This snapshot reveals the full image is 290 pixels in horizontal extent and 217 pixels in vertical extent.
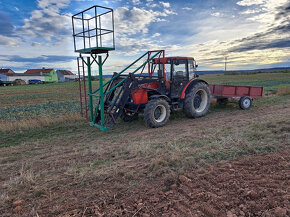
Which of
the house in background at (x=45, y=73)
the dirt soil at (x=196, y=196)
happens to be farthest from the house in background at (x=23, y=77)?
the dirt soil at (x=196, y=196)

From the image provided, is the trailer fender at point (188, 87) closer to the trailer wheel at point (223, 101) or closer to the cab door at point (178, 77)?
the cab door at point (178, 77)

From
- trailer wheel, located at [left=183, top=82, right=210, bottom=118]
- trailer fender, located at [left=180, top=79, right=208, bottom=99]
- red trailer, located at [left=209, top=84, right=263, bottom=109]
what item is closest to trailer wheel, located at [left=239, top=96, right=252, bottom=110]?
red trailer, located at [left=209, top=84, right=263, bottom=109]

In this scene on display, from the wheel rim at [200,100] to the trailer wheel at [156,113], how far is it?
2.25 metres

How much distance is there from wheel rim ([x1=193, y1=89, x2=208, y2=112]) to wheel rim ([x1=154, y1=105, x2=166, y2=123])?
7.39 ft

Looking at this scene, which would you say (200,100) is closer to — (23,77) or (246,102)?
(246,102)

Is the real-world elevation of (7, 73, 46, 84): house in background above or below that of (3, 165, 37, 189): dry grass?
above

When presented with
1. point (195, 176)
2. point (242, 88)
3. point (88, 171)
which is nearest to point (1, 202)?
point (88, 171)

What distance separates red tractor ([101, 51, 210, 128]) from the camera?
8039mm

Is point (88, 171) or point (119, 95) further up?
point (119, 95)

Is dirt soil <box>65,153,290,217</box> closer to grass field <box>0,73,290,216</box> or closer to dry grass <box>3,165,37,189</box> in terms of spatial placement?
grass field <box>0,73,290,216</box>

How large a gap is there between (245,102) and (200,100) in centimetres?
271

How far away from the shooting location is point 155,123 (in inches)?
316

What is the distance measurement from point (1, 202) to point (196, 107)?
8.30m

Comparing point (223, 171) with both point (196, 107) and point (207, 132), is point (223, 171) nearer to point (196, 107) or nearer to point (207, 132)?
point (207, 132)
